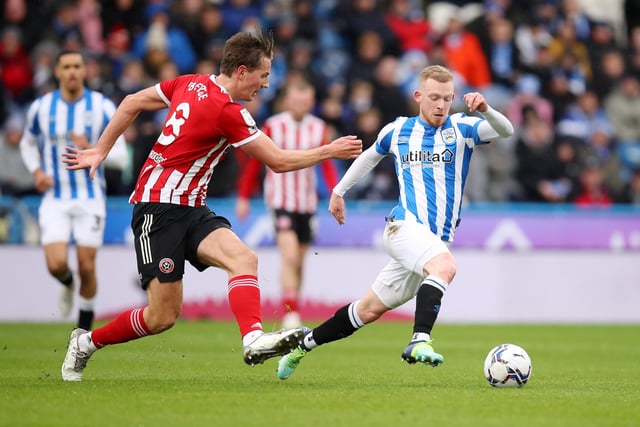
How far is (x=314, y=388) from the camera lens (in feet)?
24.6

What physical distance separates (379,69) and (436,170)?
10.7 m

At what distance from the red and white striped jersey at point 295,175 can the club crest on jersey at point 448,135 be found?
5544 millimetres

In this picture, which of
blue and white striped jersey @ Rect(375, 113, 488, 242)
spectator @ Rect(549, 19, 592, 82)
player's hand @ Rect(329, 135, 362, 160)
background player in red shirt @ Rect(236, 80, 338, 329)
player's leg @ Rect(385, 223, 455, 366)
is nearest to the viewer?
player's hand @ Rect(329, 135, 362, 160)

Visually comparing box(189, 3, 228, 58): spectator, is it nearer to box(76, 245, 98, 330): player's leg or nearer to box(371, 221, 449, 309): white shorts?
box(76, 245, 98, 330): player's leg

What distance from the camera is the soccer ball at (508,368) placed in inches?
301

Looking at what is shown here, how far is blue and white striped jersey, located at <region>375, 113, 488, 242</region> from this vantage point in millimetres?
8117

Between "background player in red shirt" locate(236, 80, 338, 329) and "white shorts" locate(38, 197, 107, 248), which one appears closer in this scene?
"white shorts" locate(38, 197, 107, 248)

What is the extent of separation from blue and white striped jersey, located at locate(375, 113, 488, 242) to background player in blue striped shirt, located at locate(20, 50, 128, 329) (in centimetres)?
377

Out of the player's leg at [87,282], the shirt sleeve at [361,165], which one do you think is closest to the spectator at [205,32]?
the player's leg at [87,282]

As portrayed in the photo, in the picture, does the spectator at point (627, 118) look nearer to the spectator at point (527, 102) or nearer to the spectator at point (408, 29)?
Answer: the spectator at point (527, 102)

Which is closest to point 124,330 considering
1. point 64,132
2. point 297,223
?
point 64,132

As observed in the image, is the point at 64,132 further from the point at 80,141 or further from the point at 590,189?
the point at 590,189

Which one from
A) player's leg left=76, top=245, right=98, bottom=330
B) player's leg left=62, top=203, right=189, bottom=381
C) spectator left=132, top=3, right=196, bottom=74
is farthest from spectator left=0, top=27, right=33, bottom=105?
player's leg left=62, top=203, right=189, bottom=381

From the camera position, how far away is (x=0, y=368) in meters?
8.91
